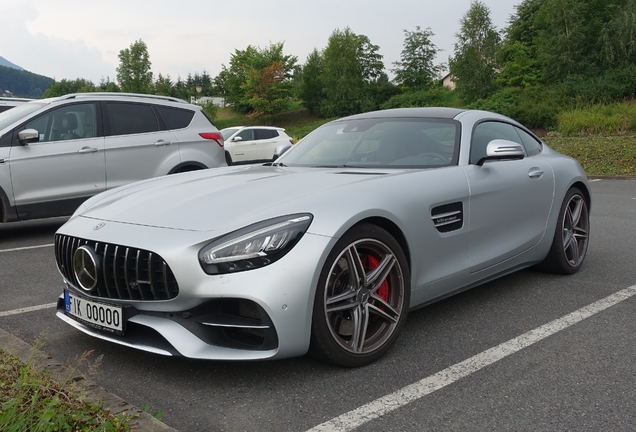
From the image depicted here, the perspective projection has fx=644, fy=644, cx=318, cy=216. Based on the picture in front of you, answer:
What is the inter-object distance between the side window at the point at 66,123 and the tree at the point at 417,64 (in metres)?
69.2

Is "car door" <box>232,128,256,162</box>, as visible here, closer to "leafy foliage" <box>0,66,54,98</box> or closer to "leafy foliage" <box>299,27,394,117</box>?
"leafy foliage" <box>299,27,394,117</box>

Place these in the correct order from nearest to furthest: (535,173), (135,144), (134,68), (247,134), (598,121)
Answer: (535,173) < (135,144) < (247,134) < (598,121) < (134,68)

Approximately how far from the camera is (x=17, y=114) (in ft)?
24.7

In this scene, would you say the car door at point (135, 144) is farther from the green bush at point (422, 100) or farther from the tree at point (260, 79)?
the tree at point (260, 79)

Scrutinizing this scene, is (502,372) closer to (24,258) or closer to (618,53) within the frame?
(24,258)

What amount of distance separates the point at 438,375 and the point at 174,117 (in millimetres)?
6311

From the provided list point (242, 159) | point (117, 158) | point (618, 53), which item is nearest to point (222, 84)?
point (618, 53)

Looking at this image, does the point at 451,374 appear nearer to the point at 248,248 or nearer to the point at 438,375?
the point at 438,375

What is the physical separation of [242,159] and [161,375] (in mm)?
18910

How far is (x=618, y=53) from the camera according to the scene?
44.4m

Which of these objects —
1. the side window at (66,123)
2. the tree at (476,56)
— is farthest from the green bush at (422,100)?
the side window at (66,123)

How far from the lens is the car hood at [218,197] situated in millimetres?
3125

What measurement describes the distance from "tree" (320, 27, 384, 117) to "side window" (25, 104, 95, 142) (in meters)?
62.9

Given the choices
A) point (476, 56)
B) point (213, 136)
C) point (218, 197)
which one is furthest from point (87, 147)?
point (476, 56)
